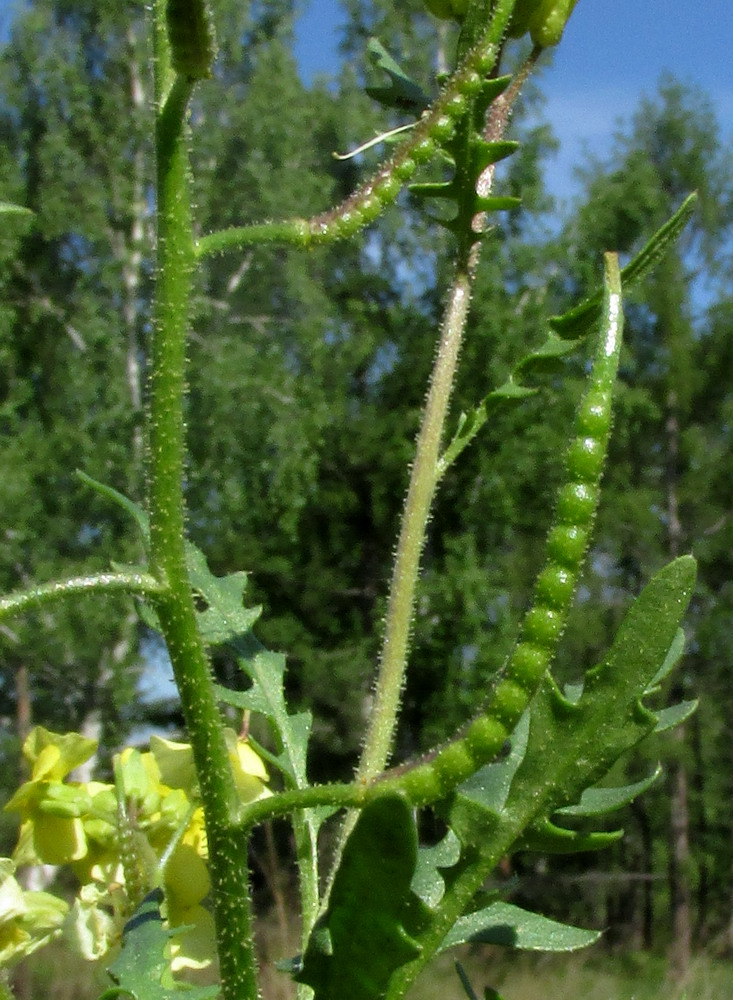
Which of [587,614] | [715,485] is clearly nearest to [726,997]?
[587,614]

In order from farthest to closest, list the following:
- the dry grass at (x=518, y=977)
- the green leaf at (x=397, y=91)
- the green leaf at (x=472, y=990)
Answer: the dry grass at (x=518, y=977)
the green leaf at (x=397, y=91)
the green leaf at (x=472, y=990)

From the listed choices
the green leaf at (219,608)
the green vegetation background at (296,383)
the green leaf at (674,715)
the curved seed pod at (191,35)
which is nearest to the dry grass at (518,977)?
the green vegetation background at (296,383)

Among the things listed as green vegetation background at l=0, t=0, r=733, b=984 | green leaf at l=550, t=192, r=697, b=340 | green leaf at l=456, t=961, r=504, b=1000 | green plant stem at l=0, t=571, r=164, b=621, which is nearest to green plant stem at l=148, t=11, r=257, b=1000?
green plant stem at l=0, t=571, r=164, b=621

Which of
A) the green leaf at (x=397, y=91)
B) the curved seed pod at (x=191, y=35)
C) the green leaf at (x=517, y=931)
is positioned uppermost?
the green leaf at (x=397, y=91)

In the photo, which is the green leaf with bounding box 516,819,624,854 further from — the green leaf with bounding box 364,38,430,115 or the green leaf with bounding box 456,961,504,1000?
the green leaf with bounding box 364,38,430,115

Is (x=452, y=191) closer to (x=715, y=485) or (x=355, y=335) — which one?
(x=355, y=335)

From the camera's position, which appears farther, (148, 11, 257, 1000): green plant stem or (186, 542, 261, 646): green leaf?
(186, 542, 261, 646): green leaf

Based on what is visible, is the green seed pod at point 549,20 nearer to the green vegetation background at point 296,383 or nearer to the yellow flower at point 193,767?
the yellow flower at point 193,767
